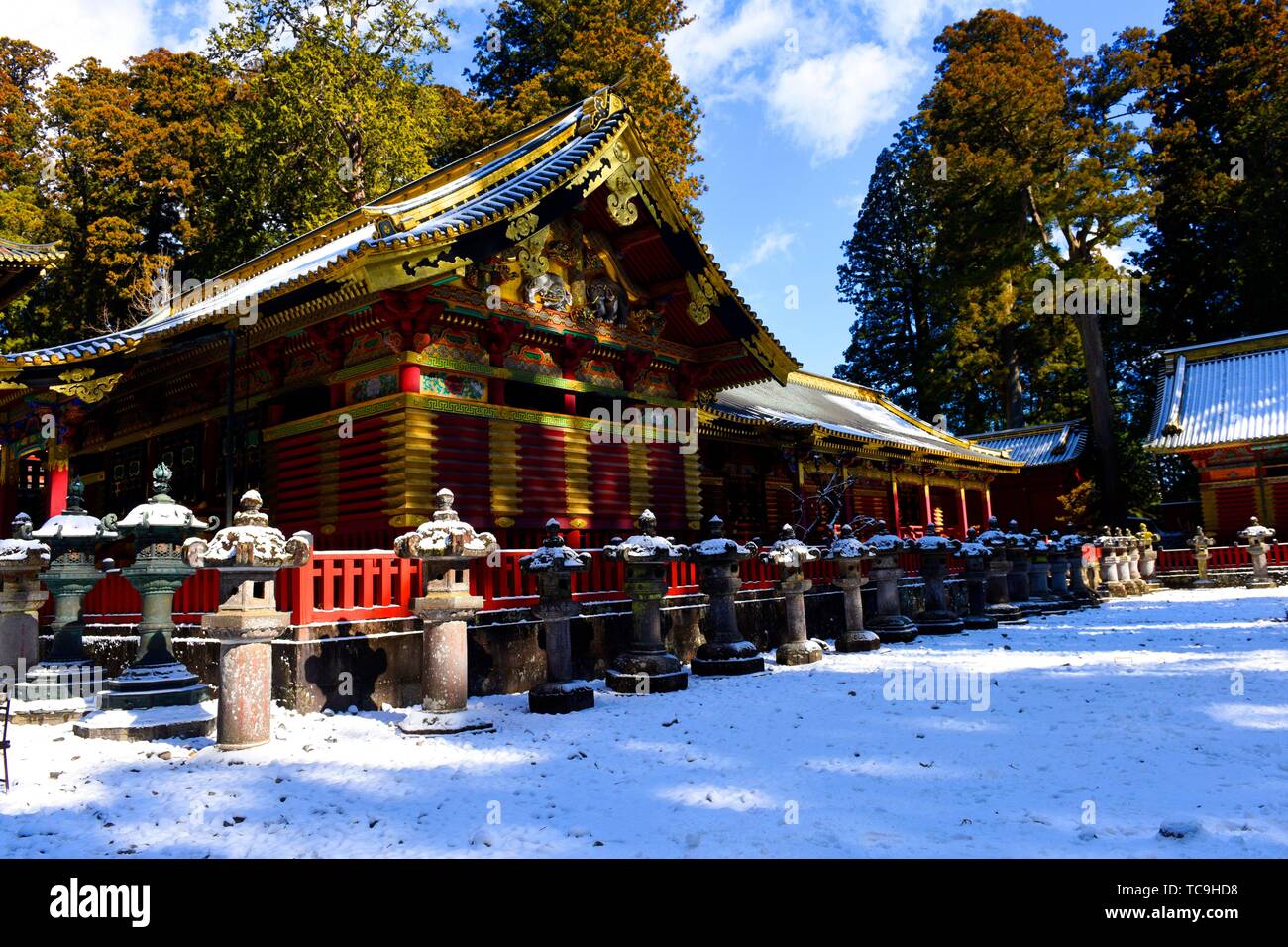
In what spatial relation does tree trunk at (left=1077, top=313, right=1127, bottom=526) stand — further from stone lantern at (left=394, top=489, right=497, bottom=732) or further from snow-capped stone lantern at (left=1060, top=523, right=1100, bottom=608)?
stone lantern at (left=394, top=489, right=497, bottom=732)

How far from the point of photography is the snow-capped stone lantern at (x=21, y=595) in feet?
27.7

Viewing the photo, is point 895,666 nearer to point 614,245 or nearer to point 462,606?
point 462,606

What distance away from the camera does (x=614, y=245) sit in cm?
1512

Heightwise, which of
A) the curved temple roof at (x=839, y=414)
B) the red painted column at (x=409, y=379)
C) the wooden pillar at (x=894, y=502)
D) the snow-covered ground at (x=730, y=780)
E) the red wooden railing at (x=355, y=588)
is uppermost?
the curved temple roof at (x=839, y=414)

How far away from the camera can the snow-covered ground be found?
4.17 metres

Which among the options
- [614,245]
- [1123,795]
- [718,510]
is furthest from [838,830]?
[718,510]

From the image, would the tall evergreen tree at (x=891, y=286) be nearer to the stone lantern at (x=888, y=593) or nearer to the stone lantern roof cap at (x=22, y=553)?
the stone lantern at (x=888, y=593)

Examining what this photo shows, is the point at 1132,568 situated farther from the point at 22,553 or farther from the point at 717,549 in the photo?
the point at 22,553

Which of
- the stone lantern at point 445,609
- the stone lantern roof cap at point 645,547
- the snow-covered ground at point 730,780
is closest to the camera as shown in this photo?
the snow-covered ground at point 730,780

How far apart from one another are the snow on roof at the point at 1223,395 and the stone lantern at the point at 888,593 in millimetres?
21848

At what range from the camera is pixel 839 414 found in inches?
1120

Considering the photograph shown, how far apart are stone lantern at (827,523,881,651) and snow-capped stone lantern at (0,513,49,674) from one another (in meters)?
10.2

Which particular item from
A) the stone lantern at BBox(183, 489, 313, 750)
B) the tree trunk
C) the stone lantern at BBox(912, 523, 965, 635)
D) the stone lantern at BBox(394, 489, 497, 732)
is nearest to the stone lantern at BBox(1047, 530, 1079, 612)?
the stone lantern at BBox(912, 523, 965, 635)

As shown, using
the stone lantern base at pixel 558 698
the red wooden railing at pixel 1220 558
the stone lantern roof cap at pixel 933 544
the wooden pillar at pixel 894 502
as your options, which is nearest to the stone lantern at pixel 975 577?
the stone lantern roof cap at pixel 933 544
